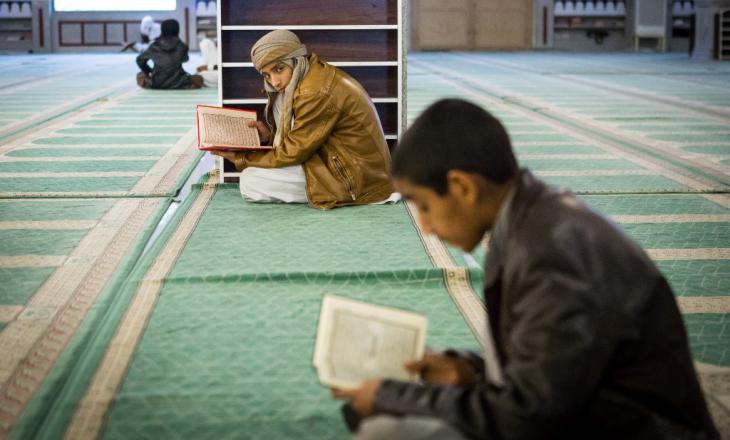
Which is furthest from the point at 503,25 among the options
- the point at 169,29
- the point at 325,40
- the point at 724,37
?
the point at 325,40

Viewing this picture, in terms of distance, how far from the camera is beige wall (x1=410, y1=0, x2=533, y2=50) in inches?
915

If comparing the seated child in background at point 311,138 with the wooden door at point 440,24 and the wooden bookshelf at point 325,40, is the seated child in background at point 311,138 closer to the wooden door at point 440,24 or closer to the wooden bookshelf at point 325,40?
the wooden bookshelf at point 325,40

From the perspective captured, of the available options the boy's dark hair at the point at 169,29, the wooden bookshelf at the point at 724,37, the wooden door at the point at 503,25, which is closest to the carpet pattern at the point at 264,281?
the boy's dark hair at the point at 169,29

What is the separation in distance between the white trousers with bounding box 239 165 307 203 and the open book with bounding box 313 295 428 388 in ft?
8.98

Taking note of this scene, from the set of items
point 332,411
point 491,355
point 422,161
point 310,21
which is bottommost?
point 332,411

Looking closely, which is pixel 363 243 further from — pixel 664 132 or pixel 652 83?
pixel 652 83

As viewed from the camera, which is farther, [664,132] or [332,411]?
[664,132]

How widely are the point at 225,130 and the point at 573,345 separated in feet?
10.0

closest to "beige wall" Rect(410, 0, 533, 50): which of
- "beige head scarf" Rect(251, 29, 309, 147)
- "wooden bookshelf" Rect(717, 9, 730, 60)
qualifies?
"wooden bookshelf" Rect(717, 9, 730, 60)

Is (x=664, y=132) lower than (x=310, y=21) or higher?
lower

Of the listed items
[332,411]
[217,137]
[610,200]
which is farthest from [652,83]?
[332,411]

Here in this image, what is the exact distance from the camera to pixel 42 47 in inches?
926

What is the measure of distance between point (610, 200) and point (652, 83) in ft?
26.3

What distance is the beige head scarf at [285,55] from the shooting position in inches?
153
